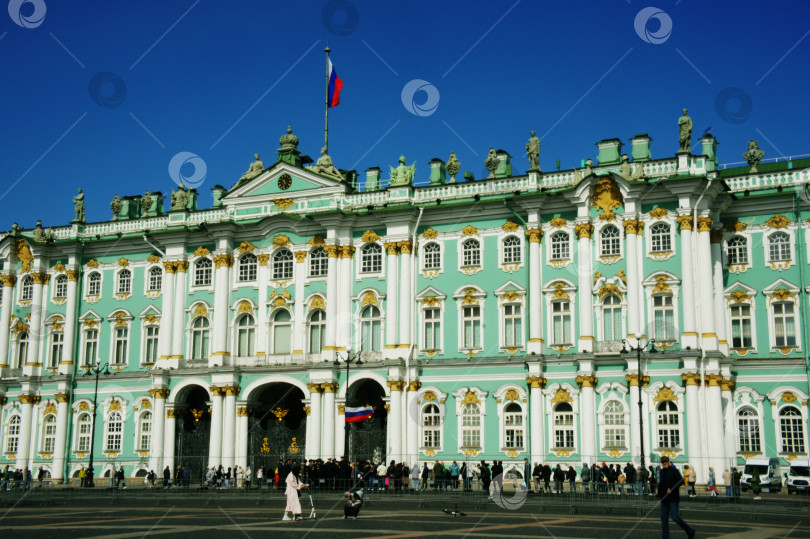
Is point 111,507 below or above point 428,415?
below

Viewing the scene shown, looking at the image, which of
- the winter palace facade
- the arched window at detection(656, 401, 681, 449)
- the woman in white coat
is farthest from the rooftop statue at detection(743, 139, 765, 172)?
the woman in white coat

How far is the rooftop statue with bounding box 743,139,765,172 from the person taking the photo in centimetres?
5288

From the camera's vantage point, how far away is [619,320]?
50.2 metres

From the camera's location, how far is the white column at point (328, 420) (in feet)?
176

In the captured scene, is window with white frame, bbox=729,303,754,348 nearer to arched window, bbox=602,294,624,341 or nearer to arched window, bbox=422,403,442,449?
arched window, bbox=602,294,624,341

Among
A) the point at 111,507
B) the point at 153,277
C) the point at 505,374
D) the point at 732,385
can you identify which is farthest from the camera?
the point at 153,277

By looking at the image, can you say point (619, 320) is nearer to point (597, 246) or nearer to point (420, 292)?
point (597, 246)

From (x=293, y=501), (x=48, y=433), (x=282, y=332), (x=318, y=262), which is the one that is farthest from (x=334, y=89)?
(x=293, y=501)

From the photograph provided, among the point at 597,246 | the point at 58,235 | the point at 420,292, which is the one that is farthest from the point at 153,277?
the point at 597,246

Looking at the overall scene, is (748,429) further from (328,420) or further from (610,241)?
(328,420)

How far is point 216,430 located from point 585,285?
22.8 m

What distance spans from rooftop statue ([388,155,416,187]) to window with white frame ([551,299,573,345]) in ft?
37.8

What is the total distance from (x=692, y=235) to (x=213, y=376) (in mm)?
28140

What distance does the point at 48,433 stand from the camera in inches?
2435
